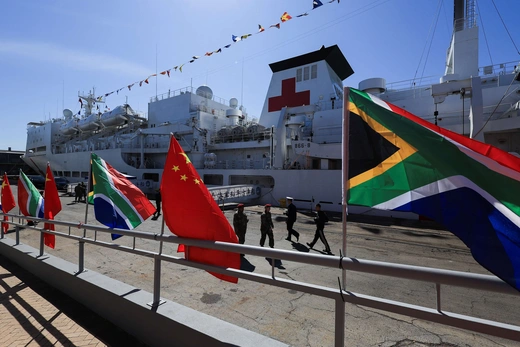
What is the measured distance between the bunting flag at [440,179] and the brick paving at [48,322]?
2668 millimetres

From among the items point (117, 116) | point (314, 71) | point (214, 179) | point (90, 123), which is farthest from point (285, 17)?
point (90, 123)

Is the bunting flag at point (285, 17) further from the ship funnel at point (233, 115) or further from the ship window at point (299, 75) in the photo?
the ship funnel at point (233, 115)

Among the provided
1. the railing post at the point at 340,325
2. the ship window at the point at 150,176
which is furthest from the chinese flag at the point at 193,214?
the ship window at the point at 150,176

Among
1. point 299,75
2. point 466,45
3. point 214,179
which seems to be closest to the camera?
point 466,45

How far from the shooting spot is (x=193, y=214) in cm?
253

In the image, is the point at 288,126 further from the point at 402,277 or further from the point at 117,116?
the point at 117,116

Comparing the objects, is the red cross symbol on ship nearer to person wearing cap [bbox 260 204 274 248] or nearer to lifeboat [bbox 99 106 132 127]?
person wearing cap [bbox 260 204 274 248]

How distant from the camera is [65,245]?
7.21 metres

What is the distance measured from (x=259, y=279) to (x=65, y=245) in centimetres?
764

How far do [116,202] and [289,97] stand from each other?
22193 millimetres

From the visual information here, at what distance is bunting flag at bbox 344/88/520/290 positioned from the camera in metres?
1.35

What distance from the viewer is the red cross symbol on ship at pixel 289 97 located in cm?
2316

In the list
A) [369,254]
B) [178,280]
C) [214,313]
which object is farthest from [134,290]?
[369,254]

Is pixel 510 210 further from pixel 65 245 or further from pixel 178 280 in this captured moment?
pixel 65 245
